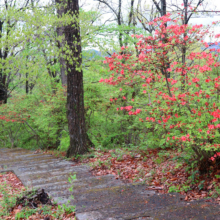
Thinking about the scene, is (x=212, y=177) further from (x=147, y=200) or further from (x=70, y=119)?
(x=70, y=119)

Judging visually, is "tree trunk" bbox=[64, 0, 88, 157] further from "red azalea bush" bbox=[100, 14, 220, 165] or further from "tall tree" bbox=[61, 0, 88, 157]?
"red azalea bush" bbox=[100, 14, 220, 165]

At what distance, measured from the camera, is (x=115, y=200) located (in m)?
3.94

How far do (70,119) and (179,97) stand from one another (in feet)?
14.2

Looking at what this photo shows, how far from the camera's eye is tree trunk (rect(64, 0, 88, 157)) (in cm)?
779

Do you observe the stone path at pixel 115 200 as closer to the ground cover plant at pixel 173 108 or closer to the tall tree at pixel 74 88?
the ground cover plant at pixel 173 108

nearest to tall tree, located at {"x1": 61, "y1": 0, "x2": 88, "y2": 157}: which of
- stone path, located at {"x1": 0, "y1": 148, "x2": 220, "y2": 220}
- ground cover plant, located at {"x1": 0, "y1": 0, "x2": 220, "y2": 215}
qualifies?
ground cover plant, located at {"x1": 0, "y1": 0, "x2": 220, "y2": 215}

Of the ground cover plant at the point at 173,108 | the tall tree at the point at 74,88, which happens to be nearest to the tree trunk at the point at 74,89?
the tall tree at the point at 74,88

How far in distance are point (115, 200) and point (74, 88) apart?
4579mm

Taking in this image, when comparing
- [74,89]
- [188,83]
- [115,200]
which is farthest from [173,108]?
[74,89]

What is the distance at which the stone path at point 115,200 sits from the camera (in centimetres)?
323

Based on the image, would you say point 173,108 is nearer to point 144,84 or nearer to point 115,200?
point 144,84

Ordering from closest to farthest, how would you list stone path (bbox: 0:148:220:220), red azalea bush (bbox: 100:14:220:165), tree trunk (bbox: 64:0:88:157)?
stone path (bbox: 0:148:220:220), red azalea bush (bbox: 100:14:220:165), tree trunk (bbox: 64:0:88:157)

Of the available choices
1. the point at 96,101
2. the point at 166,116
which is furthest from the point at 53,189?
the point at 96,101

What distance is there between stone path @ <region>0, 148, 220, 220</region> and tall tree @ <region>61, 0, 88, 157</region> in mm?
1908
